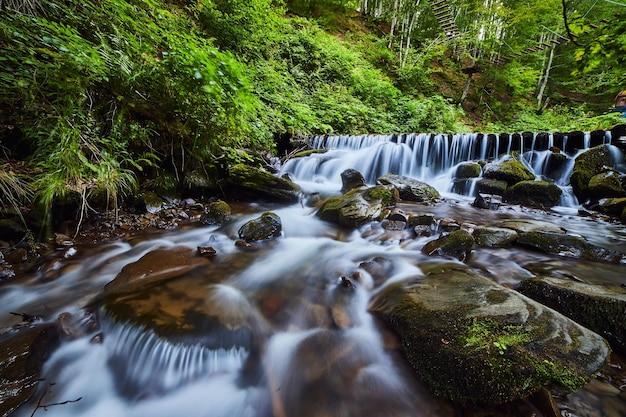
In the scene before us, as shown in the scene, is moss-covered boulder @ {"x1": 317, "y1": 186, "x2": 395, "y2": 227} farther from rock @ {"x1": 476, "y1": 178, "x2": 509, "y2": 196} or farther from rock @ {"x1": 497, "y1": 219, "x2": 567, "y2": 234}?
rock @ {"x1": 476, "y1": 178, "x2": 509, "y2": 196}

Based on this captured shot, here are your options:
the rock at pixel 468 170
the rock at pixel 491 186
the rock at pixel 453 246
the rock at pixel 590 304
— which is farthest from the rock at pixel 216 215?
the rock at pixel 468 170

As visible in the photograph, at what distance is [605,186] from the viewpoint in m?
5.74

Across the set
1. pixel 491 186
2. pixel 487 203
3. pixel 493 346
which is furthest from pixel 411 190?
pixel 493 346

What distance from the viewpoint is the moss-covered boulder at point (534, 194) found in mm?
6035

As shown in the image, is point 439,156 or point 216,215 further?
point 439,156

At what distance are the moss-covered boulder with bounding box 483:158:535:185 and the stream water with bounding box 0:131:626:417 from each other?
2964mm

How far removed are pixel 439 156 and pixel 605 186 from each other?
3794 millimetres

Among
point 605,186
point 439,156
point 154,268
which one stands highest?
point 439,156

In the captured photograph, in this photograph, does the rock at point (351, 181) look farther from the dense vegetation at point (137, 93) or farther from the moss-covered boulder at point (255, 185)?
the dense vegetation at point (137, 93)

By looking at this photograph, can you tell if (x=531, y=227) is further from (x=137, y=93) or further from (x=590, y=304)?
(x=137, y=93)

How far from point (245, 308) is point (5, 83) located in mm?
3089

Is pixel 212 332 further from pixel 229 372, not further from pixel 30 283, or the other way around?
pixel 30 283

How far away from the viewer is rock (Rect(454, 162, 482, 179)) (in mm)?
7444

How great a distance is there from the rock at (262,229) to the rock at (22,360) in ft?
6.94
